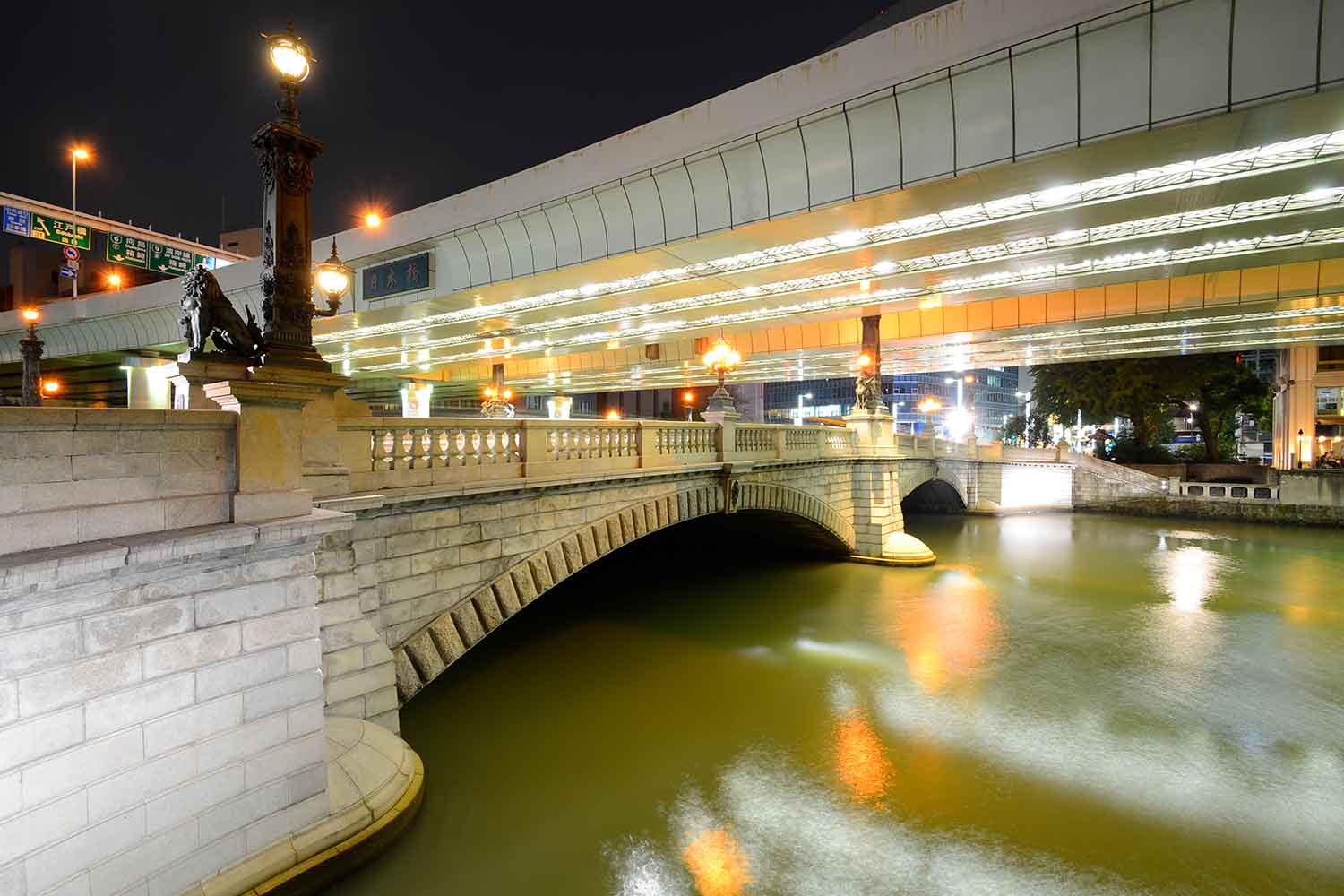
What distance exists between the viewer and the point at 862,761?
9.09 meters

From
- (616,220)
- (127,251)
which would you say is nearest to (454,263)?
(616,220)

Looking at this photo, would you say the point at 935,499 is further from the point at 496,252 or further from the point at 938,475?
the point at 496,252

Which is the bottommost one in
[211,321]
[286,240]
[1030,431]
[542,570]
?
[542,570]

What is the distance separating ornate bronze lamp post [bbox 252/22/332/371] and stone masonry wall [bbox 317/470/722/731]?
1.82 meters

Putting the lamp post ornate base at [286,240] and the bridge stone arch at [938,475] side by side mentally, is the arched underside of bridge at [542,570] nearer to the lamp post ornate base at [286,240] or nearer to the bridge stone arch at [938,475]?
the lamp post ornate base at [286,240]

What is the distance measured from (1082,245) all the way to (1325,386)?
51428 mm

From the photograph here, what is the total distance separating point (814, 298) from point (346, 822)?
15.1m

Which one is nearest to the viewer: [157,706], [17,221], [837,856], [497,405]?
[157,706]

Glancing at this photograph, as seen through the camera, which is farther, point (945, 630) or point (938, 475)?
point (938, 475)

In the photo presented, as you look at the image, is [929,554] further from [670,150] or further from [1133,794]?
[670,150]

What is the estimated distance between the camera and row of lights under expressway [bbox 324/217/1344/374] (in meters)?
12.6

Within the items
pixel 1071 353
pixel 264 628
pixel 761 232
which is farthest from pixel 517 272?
pixel 1071 353

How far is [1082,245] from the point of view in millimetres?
12148

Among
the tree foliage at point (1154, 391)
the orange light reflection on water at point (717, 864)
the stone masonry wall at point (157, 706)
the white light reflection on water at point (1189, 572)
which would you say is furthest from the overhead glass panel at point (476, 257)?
the tree foliage at point (1154, 391)
